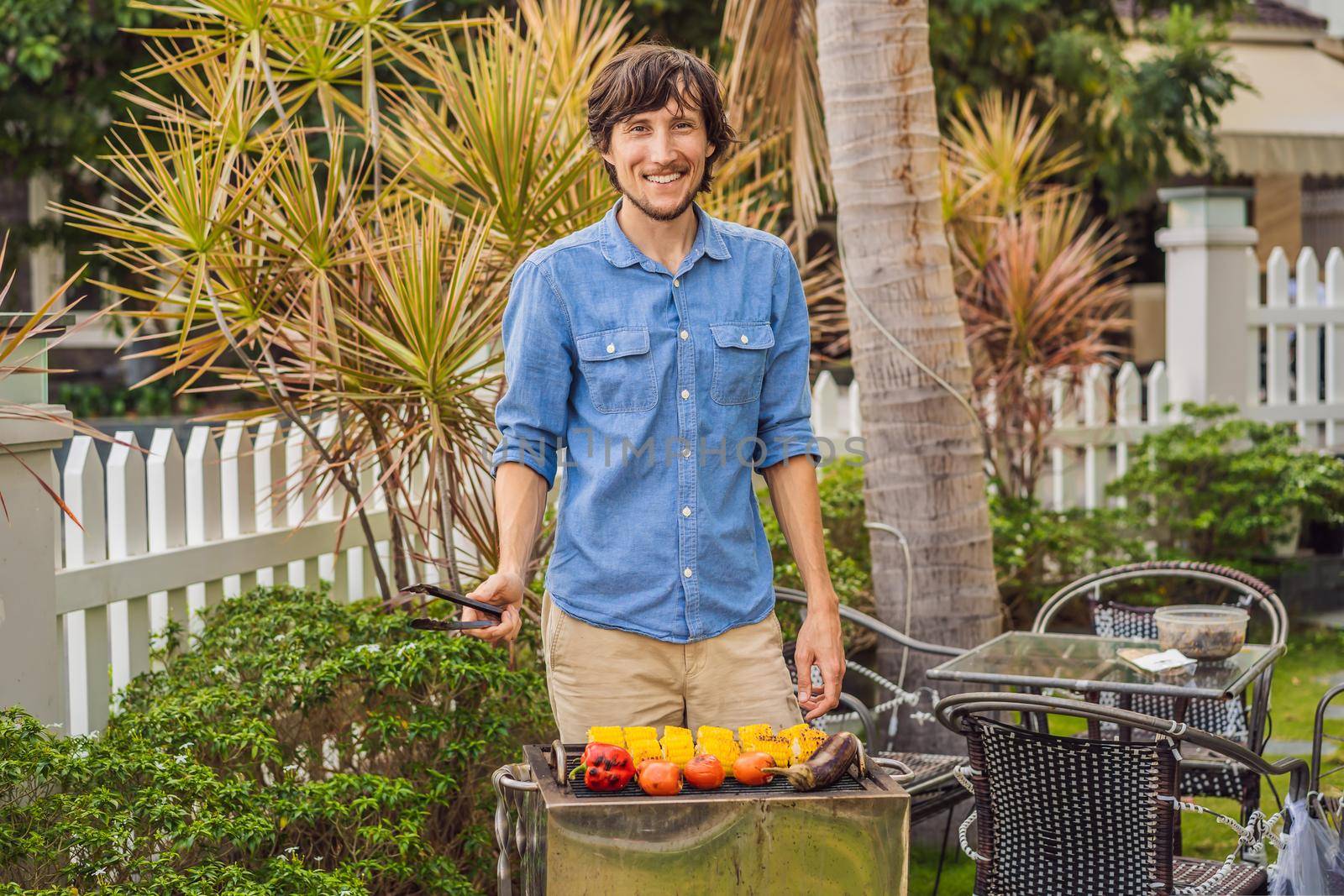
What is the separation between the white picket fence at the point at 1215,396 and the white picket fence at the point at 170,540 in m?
2.73

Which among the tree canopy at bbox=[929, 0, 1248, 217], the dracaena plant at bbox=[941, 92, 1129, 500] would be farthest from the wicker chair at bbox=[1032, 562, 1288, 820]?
the tree canopy at bbox=[929, 0, 1248, 217]

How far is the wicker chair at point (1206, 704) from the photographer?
3.81 m

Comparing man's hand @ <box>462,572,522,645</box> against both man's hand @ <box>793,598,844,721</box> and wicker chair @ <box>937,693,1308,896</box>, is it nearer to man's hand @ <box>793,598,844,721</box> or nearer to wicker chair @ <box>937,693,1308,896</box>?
man's hand @ <box>793,598,844,721</box>

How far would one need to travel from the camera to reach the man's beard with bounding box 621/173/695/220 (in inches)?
102

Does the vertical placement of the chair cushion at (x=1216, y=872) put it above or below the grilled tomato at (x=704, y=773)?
below

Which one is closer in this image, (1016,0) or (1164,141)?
(1016,0)

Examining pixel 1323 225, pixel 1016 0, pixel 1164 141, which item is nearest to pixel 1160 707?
pixel 1016 0

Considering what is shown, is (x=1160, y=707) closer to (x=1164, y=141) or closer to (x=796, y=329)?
(x=796, y=329)

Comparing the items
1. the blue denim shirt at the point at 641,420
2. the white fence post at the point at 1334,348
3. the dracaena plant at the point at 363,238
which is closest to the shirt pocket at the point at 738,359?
the blue denim shirt at the point at 641,420

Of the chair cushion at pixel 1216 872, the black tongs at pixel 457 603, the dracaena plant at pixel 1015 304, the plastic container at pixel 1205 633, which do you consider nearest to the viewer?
the black tongs at pixel 457 603

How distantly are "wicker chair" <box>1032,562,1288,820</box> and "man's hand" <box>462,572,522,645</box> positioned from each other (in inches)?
69.5

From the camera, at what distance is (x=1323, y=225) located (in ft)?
53.2

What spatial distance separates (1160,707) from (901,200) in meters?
1.73

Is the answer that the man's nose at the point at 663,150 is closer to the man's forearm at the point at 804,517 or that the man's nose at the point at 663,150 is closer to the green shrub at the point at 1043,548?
the man's forearm at the point at 804,517
